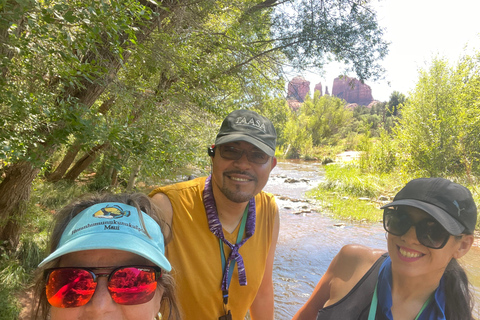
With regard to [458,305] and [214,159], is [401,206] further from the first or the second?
[214,159]

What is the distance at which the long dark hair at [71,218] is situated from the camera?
1.10m

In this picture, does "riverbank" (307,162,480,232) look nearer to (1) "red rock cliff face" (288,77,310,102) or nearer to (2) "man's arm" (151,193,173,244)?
(1) "red rock cliff face" (288,77,310,102)

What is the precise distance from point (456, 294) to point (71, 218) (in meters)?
1.75

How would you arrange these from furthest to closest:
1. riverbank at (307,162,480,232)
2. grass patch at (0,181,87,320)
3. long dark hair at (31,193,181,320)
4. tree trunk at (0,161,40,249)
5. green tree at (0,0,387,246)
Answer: riverbank at (307,162,480,232), tree trunk at (0,161,40,249), grass patch at (0,181,87,320), green tree at (0,0,387,246), long dark hair at (31,193,181,320)

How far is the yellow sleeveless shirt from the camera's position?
154 cm

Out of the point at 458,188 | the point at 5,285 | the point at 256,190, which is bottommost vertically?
the point at 5,285

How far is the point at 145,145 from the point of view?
3.74m

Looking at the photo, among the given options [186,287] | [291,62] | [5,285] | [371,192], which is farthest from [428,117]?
[5,285]

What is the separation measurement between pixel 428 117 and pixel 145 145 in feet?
38.2

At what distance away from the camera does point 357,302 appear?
144 cm

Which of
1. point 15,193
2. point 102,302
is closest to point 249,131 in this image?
point 102,302

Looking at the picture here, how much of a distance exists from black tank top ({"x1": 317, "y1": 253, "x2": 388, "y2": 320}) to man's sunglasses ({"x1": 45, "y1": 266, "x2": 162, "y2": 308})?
0.99 meters

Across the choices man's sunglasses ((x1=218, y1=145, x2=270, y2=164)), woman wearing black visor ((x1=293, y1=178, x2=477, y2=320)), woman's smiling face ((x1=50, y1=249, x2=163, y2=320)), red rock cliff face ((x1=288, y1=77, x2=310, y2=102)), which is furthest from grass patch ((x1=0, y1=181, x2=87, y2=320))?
red rock cliff face ((x1=288, y1=77, x2=310, y2=102))

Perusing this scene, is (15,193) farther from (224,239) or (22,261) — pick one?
(224,239)
